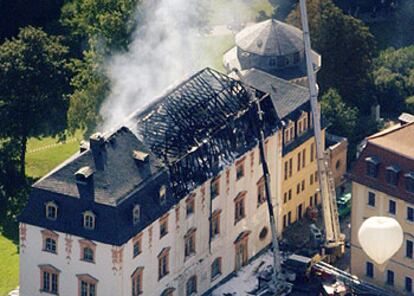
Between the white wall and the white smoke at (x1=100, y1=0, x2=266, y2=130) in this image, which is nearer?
the white wall

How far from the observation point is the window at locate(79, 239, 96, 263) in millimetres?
151188

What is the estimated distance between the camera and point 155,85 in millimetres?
179250

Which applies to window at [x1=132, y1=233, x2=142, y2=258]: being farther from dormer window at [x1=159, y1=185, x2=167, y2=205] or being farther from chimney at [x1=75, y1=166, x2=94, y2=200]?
chimney at [x1=75, y1=166, x2=94, y2=200]

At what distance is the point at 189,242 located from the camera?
162 m

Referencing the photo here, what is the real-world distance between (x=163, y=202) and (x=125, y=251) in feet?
23.2

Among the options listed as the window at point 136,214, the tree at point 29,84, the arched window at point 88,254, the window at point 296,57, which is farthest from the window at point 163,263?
the window at point 296,57

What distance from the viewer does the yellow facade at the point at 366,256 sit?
539 ft

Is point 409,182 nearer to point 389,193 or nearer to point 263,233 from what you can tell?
point 389,193

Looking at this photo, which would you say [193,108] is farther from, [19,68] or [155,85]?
[19,68]

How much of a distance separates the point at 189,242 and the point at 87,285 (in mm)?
12851

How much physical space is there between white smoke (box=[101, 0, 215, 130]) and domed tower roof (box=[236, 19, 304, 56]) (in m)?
6.24

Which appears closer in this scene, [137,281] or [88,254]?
[88,254]

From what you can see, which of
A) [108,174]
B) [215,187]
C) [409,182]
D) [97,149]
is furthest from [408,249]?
[97,149]

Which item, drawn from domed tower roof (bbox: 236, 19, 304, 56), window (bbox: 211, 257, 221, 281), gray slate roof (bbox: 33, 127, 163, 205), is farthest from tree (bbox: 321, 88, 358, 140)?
gray slate roof (bbox: 33, 127, 163, 205)
